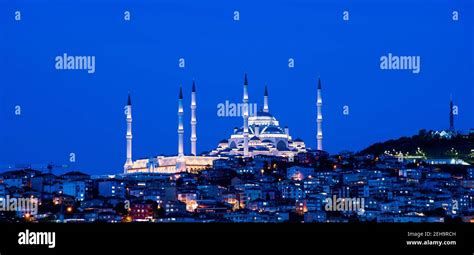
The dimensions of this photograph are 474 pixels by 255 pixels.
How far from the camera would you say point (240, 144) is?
44.1m

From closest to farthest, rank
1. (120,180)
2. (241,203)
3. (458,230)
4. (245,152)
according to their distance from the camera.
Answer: (458,230)
(241,203)
(120,180)
(245,152)

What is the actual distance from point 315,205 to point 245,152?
1318 cm

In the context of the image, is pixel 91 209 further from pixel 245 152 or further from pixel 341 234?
pixel 341 234

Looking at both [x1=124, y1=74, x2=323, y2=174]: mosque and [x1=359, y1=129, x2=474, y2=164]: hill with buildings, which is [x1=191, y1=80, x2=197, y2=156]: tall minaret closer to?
[x1=124, y1=74, x2=323, y2=174]: mosque

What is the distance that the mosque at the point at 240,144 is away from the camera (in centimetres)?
3963

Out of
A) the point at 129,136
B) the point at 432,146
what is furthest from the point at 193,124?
the point at 432,146

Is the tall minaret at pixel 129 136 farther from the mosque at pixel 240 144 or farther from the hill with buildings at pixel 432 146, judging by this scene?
the hill with buildings at pixel 432 146

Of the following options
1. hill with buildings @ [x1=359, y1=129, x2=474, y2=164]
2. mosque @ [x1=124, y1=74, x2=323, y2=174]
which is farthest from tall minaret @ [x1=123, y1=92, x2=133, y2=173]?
hill with buildings @ [x1=359, y1=129, x2=474, y2=164]

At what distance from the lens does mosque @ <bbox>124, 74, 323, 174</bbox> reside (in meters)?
39.6

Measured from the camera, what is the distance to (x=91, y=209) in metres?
26.3

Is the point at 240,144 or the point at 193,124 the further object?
the point at 240,144

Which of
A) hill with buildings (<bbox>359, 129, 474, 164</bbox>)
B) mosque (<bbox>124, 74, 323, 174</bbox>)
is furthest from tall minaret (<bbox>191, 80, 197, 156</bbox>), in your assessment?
hill with buildings (<bbox>359, 129, 474, 164</bbox>)

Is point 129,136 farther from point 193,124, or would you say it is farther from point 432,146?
point 432,146

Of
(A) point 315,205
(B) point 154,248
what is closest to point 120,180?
(A) point 315,205
